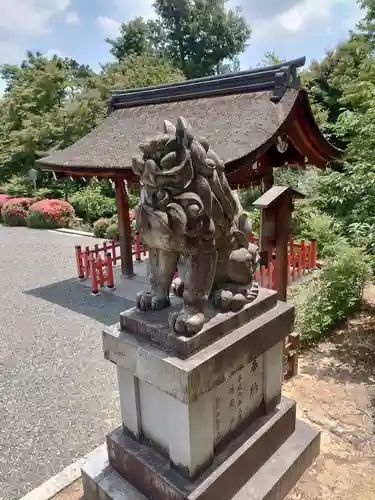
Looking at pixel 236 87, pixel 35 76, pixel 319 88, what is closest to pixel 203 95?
pixel 236 87

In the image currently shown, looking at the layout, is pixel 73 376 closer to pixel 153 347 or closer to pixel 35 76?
pixel 153 347

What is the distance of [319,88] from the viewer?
15.4m

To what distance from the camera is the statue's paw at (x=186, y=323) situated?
2.18 metres

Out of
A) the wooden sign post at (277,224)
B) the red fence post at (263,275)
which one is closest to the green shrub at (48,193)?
the red fence post at (263,275)

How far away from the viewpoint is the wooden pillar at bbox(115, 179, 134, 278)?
7.42 meters

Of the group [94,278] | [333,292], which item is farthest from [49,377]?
[333,292]

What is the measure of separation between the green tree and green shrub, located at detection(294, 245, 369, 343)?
987 inches

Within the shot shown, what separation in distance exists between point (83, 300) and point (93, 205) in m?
8.67

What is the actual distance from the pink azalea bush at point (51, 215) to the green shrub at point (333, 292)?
11.1 m

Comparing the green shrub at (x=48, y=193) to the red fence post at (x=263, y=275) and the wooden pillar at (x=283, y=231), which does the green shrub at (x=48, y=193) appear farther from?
the wooden pillar at (x=283, y=231)

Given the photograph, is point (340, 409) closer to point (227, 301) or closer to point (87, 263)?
point (227, 301)

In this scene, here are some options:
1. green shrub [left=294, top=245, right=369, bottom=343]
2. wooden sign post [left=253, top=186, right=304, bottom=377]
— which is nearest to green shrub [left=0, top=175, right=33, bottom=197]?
green shrub [left=294, top=245, right=369, bottom=343]

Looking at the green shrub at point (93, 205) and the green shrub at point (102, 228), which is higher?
the green shrub at point (93, 205)

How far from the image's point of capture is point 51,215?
47.1ft
